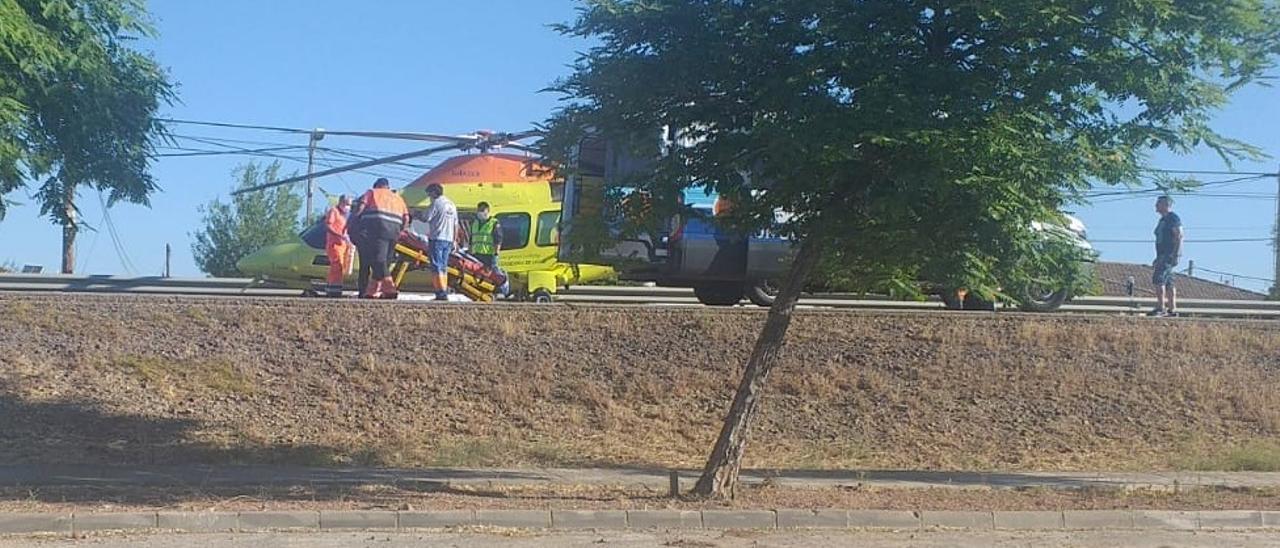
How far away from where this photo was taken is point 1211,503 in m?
11.2

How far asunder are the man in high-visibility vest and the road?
31.9ft

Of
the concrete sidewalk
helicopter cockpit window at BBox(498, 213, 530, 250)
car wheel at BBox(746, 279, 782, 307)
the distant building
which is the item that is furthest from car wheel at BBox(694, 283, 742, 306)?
the distant building

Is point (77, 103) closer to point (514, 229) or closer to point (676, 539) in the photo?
point (676, 539)

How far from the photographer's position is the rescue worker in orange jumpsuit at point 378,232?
657 inches

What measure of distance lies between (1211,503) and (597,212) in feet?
19.2

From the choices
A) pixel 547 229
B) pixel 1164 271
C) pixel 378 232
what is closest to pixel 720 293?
pixel 547 229

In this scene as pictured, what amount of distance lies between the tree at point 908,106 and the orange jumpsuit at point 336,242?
325 inches

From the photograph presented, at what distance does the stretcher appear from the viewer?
18.7m

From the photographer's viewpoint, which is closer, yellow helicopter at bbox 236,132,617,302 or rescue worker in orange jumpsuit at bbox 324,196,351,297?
rescue worker in orange jumpsuit at bbox 324,196,351,297

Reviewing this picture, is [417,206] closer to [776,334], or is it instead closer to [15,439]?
[15,439]

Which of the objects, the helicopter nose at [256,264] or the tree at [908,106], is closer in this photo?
the tree at [908,106]

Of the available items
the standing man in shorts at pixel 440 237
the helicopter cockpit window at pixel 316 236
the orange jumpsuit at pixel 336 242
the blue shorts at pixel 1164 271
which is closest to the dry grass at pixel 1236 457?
the blue shorts at pixel 1164 271

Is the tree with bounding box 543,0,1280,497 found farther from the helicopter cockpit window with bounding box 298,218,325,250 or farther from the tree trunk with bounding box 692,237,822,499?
the helicopter cockpit window with bounding box 298,218,325,250

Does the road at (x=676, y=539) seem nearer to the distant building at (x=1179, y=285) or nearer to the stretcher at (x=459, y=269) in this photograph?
the stretcher at (x=459, y=269)
